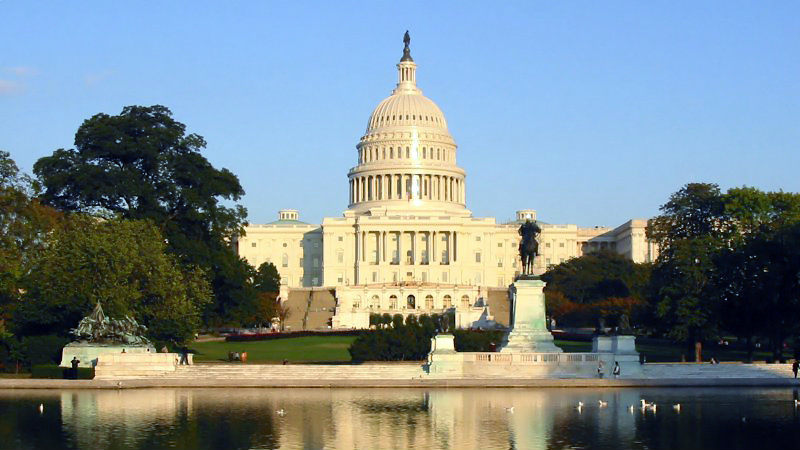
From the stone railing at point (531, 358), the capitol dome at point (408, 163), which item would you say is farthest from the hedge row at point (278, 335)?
the capitol dome at point (408, 163)

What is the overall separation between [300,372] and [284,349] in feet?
85.8

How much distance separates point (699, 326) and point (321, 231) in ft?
405

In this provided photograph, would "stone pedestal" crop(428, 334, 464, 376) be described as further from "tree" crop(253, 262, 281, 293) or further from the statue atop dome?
the statue atop dome

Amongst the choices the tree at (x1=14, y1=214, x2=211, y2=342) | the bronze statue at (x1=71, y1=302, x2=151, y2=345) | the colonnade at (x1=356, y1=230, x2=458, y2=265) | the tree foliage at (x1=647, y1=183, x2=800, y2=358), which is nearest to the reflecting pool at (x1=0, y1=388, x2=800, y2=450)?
the bronze statue at (x1=71, y1=302, x2=151, y2=345)

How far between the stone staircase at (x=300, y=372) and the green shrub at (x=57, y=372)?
2870 mm

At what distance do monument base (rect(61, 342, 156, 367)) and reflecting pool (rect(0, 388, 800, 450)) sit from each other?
698cm

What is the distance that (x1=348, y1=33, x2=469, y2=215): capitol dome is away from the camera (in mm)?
183500

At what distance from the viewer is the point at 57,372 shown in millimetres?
51406

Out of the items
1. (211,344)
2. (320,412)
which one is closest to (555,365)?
(320,412)

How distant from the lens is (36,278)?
61125mm

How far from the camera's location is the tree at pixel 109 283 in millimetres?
60031

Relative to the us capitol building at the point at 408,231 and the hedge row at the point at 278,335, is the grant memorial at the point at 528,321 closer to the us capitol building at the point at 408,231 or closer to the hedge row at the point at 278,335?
the hedge row at the point at 278,335

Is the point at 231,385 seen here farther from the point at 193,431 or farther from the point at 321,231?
the point at 321,231

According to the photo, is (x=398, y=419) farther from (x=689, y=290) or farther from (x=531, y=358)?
(x=689, y=290)
